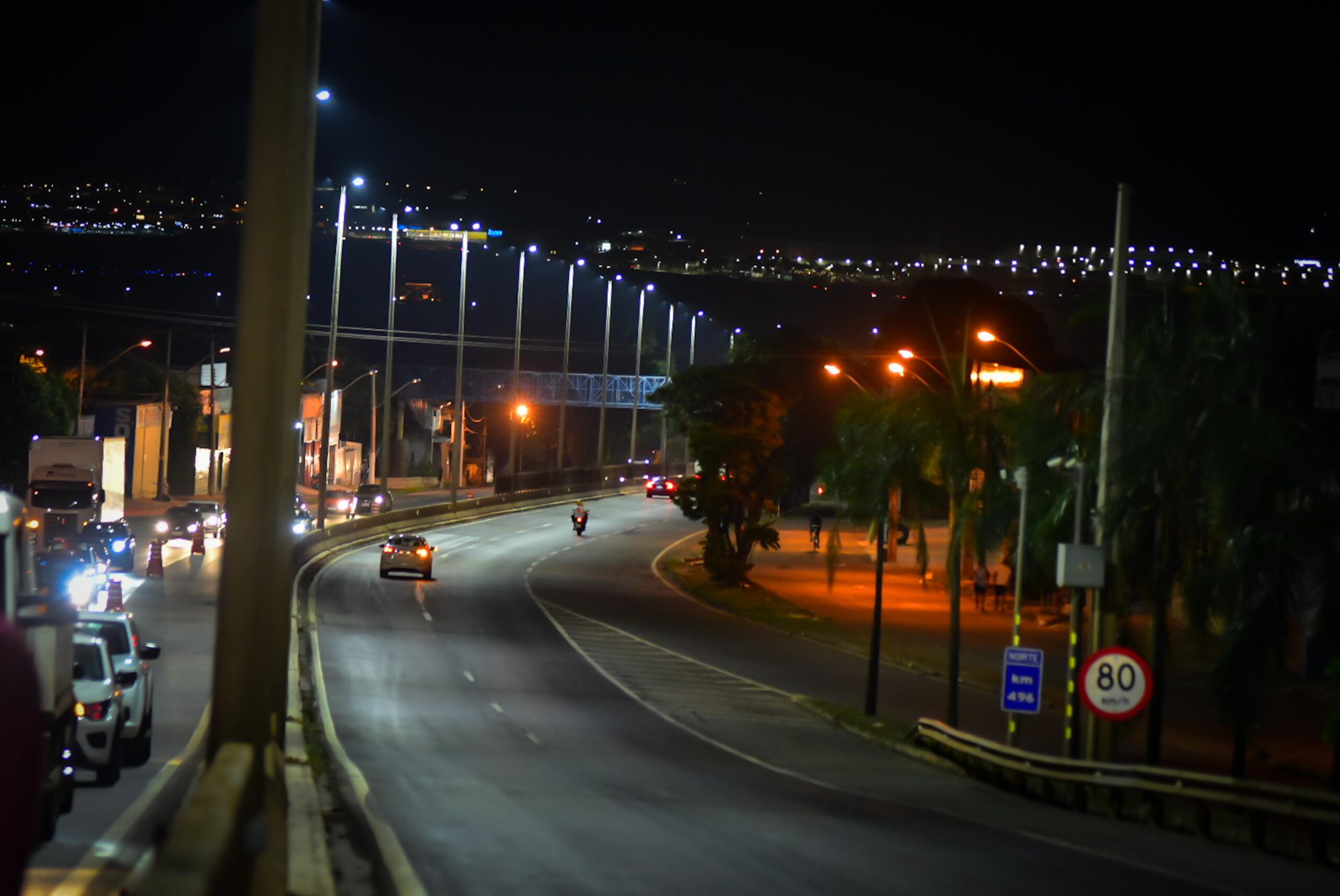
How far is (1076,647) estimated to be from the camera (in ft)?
75.6

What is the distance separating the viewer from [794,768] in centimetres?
2359

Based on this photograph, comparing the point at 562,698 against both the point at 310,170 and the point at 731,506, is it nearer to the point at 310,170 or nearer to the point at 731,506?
the point at 310,170

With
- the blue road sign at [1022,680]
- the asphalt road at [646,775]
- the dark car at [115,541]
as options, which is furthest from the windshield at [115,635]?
the dark car at [115,541]

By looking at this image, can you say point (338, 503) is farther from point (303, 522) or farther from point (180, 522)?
point (180, 522)

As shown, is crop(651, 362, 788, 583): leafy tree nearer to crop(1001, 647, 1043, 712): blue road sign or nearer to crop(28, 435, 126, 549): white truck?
crop(28, 435, 126, 549): white truck

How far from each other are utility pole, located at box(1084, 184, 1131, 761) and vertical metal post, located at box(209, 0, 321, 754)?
16.9 m

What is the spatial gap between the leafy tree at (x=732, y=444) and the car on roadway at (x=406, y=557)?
38.2 ft

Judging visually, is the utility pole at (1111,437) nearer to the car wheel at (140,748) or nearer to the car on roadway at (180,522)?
the car wheel at (140,748)

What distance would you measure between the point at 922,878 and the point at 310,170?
25.5 feet

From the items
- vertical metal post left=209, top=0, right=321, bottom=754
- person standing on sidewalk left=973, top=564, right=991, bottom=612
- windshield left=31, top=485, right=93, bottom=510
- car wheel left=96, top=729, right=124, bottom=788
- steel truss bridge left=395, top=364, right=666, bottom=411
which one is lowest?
person standing on sidewalk left=973, top=564, right=991, bottom=612

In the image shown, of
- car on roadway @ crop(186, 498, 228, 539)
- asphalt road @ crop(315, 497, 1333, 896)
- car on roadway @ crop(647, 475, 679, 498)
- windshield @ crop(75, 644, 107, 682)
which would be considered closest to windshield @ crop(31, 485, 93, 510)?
car on roadway @ crop(186, 498, 228, 539)

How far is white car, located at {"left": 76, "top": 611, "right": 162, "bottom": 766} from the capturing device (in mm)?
16812

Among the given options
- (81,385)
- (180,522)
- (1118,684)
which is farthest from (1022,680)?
(81,385)

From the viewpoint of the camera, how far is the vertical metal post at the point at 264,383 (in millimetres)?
7605
